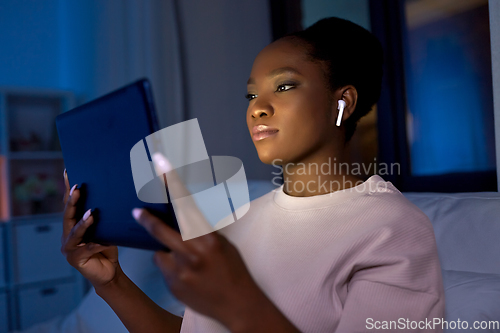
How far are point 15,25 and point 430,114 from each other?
10.2 feet

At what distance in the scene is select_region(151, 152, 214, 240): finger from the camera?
1.36ft

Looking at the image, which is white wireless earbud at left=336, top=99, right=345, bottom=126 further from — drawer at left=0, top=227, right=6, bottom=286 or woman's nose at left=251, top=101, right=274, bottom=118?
drawer at left=0, top=227, right=6, bottom=286

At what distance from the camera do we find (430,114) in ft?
5.20

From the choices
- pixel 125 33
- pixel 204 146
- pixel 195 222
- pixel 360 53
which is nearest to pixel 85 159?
pixel 195 222

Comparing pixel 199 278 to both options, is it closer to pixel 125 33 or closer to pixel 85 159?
pixel 85 159

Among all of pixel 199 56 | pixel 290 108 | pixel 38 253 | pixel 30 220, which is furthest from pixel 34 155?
pixel 290 108

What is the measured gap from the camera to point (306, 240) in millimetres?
707

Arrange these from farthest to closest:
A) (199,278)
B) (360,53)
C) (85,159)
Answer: (360,53), (85,159), (199,278)

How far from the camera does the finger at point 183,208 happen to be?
0.42 m

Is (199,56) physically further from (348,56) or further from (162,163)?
(162,163)

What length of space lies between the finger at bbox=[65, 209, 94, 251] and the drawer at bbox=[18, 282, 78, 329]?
215 cm

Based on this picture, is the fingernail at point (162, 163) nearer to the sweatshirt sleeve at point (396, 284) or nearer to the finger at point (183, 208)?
the finger at point (183, 208)

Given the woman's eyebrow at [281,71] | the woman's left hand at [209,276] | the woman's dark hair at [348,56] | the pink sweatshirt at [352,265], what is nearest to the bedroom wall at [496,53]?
the woman's dark hair at [348,56]

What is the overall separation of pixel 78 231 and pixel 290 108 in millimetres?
458
